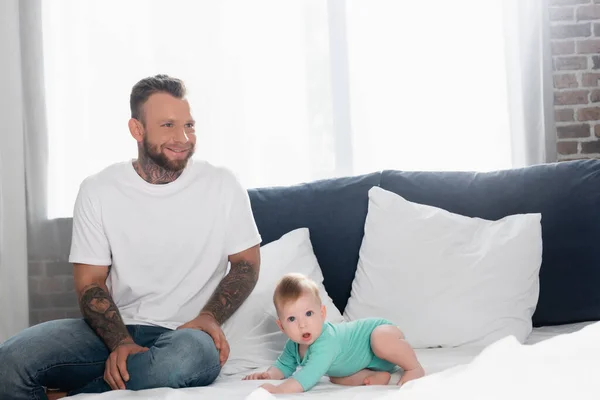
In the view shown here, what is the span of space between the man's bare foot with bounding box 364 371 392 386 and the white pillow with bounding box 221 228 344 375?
44 cm

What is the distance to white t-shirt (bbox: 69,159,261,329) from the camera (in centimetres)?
232

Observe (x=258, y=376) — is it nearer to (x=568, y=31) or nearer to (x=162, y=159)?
(x=162, y=159)

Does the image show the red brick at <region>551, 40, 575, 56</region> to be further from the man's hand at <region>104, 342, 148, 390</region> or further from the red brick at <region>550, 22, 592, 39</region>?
the man's hand at <region>104, 342, 148, 390</region>

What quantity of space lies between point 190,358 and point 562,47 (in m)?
2.14

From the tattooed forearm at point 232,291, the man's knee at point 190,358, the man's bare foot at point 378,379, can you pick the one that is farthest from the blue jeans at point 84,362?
the man's bare foot at point 378,379

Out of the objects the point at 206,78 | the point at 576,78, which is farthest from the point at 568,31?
the point at 206,78

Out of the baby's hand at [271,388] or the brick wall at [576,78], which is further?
the brick wall at [576,78]

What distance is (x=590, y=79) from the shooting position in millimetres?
3307

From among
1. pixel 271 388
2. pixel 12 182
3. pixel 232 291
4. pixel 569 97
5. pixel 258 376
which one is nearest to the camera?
pixel 271 388

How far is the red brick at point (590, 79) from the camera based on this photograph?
330 centimetres

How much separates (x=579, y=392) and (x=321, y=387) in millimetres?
1072

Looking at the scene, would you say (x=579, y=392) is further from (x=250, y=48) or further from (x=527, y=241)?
(x=250, y=48)

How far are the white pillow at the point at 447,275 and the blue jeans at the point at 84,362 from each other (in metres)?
0.66

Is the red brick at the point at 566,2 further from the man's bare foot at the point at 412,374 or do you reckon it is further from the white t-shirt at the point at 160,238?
the man's bare foot at the point at 412,374
